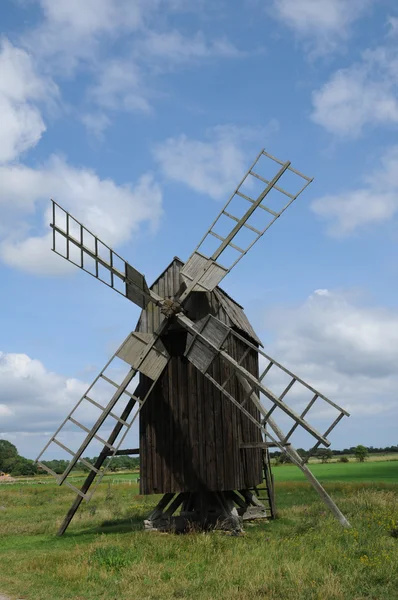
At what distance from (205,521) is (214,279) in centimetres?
643

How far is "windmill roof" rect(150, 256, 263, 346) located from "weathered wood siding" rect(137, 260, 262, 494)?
0.33ft

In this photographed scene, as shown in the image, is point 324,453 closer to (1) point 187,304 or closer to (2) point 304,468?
(2) point 304,468

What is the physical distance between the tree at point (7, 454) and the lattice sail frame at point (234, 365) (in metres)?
90.4

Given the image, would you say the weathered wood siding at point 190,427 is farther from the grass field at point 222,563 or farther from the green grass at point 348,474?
the green grass at point 348,474

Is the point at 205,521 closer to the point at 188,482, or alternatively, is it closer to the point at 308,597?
the point at 188,482

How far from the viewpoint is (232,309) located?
1781cm

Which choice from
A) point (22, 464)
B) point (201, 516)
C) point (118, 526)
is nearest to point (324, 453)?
point (201, 516)

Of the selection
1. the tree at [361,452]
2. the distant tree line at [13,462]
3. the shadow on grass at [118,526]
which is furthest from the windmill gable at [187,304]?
the distant tree line at [13,462]

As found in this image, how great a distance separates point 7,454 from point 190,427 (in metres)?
97.8

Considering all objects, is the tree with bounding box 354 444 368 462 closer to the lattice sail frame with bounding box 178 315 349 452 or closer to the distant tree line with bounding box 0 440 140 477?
the distant tree line with bounding box 0 440 140 477

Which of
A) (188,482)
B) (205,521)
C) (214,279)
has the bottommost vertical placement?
(205,521)

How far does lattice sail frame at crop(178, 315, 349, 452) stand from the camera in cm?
1305

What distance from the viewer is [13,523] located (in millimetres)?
20891

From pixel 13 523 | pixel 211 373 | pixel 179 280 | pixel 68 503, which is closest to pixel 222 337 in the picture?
pixel 211 373
